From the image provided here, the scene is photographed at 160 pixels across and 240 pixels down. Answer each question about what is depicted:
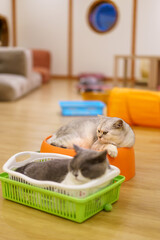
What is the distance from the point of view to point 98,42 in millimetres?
8023

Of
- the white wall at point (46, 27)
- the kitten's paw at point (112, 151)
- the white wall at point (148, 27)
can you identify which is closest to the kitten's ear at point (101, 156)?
the kitten's paw at point (112, 151)

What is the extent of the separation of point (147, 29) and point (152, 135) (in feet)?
16.1

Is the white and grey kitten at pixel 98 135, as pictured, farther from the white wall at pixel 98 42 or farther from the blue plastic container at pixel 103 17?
the blue plastic container at pixel 103 17

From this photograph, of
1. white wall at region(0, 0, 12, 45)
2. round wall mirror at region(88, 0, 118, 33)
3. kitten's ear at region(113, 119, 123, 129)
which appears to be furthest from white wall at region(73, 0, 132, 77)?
kitten's ear at region(113, 119, 123, 129)

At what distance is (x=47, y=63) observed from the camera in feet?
26.3

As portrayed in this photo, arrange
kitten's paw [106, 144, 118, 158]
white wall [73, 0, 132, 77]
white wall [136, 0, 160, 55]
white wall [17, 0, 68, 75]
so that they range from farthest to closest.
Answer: white wall [17, 0, 68, 75], white wall [73, 0, 132, 77], white wall [136, 0, 160, 55], kitten's paw [106, 144, 118, 158]

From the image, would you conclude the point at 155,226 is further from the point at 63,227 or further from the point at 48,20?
the point at 48,20

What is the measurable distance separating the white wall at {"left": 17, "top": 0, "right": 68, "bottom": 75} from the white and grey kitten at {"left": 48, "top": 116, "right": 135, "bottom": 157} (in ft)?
20.9

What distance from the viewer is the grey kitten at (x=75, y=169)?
149 cm

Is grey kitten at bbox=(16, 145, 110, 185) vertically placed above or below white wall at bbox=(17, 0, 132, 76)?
below

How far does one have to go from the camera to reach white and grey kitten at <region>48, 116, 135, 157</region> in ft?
6.41

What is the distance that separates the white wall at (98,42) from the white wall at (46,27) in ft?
0.95

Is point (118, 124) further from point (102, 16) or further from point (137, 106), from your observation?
point (102, 16)

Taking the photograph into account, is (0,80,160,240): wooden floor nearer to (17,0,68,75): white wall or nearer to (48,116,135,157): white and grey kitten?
(48,116,135,157): white and grey kitten
